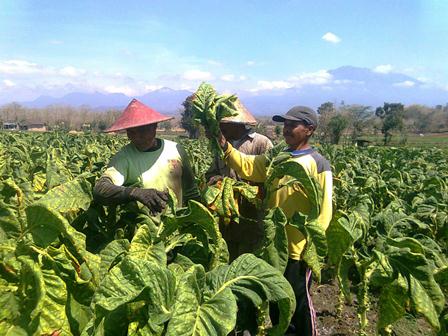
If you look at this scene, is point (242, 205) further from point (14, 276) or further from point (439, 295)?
point (14, 276)

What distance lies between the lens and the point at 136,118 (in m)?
3.07

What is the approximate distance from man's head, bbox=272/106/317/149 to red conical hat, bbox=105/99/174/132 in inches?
34.4

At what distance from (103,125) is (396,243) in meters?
73.1

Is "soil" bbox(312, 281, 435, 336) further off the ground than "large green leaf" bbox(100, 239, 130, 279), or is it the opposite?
"large green leaf" bbox(100, 239, 130, 279)

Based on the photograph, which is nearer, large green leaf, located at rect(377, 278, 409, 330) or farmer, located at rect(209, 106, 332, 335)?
large green leaf, located at rect(377, 278, 409, 330)

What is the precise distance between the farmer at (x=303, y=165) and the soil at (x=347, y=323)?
5.39ft

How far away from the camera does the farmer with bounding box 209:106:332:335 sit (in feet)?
10.2

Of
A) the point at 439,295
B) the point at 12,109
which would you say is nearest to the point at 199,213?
the point at 439,295

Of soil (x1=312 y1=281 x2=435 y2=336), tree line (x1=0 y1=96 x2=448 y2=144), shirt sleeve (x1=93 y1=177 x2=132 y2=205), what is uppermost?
shirt sleeve (x1=93 y1=177 x2=132 y2=205)

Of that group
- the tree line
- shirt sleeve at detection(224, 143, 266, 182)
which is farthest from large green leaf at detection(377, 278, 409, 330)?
the tree line

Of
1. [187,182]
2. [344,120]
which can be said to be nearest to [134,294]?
[187,182]

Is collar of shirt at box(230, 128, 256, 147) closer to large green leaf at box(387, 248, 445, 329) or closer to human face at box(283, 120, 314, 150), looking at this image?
human face at box(283, 120, 314, 150)

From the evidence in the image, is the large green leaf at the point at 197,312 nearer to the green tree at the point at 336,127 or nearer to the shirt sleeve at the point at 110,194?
the shirt sleeve at the point at 110,194

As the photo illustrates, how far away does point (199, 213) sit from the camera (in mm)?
2014
